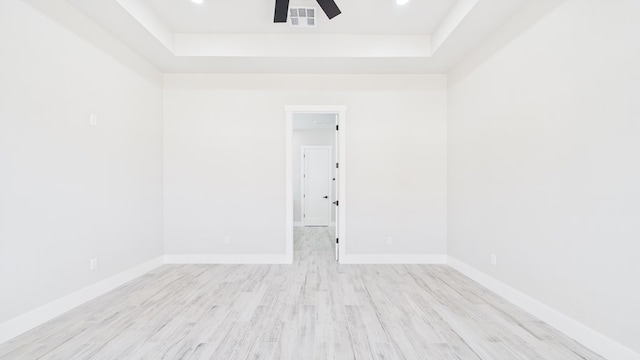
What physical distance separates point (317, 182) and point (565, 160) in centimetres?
574

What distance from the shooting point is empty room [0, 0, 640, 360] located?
1.96 meters

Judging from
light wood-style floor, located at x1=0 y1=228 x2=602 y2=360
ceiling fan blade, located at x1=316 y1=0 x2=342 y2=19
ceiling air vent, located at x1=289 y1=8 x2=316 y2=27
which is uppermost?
ceiling air vent, located at x1=289 y1=8 x2=316 y2=27

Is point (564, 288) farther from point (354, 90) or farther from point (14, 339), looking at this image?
point (14, 339)

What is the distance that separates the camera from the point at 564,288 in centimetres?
217

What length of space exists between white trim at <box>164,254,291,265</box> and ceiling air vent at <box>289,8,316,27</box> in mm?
3105

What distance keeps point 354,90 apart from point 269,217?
230cm

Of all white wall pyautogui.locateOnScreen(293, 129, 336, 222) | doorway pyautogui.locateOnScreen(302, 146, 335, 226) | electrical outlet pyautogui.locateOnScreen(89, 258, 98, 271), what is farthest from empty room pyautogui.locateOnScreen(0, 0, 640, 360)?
white wall pyautogui.locateOnScreen(293, 129, 336, 222)

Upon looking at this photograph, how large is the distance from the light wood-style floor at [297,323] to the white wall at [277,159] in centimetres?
72

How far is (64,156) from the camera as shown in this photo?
2.51m

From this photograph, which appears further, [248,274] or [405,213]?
[405,213]

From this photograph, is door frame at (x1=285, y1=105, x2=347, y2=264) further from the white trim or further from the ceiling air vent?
the ceiling air vent

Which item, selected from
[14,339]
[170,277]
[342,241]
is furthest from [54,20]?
[342,241]

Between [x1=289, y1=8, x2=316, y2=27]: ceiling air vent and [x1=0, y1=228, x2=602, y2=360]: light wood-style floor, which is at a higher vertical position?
[x1=289, y1=8, x2=316, y2=27]: ceiling air vent

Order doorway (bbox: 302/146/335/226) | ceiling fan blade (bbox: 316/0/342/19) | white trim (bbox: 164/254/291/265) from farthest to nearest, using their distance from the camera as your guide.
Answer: doorway (bbox: 302/146/335/226)
white trim (bbox: 164/254/291/265)
ceiling fan blade (bbox: 316/0/342/19)
